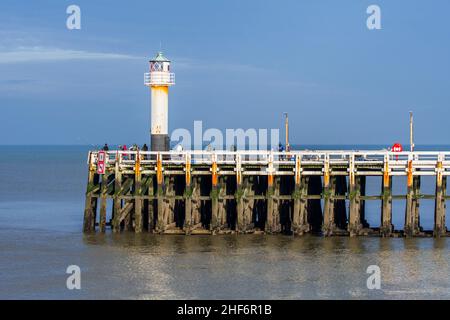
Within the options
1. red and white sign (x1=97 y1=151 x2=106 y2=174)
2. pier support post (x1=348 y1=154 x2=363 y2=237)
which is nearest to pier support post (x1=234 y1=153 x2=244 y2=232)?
pier support post (x1=348 y1=154 x2=363 y2=237)

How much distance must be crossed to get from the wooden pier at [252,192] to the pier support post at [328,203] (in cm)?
4

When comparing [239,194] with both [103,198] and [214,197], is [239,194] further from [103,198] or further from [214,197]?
[103,198]

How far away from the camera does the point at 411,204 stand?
127 ft

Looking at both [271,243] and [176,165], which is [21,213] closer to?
[176,165]

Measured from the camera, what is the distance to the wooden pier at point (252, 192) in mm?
39000

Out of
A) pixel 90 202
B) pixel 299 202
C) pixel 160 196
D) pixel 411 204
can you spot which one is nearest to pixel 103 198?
pixel 90 202

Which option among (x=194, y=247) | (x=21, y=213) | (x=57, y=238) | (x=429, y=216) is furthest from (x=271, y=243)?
(x=21, y=213)

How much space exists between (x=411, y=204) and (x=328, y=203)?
10.5ft

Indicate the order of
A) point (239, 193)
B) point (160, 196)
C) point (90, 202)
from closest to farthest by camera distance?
point (239, 193) < point (160, 196) < point (90, 202)

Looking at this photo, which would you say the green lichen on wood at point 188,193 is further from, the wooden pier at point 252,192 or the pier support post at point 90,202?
the pier support post at point 90,202

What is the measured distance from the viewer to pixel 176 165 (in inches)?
1601

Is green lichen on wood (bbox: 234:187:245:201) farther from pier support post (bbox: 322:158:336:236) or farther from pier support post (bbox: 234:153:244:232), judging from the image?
pier support post (bbox: 322:158:336:236)

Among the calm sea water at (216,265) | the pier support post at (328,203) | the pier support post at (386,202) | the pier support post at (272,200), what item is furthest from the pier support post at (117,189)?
the pier support post at (386,202)

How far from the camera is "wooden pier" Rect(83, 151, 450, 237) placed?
39.0 metres
